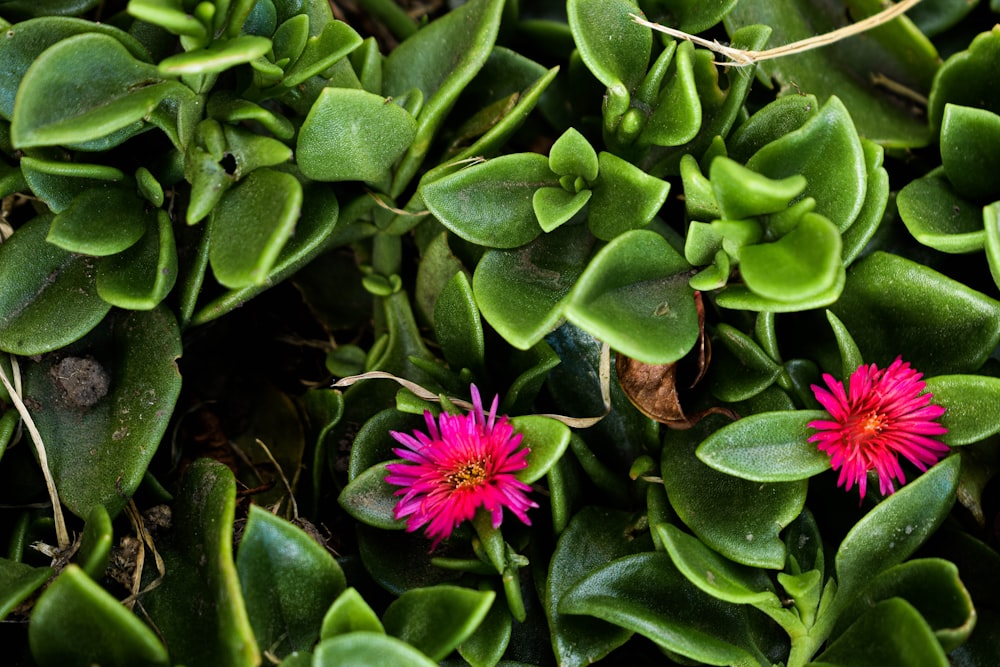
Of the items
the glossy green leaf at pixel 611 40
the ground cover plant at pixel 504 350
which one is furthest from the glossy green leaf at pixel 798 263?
the glossy green leaf at pixel 611 40

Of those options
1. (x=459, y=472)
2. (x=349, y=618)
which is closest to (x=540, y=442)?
(x=459, y=472)

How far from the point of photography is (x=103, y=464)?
137 cm

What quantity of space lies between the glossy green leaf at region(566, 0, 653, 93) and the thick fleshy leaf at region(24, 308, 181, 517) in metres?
0.78

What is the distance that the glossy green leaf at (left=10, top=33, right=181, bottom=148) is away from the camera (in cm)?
114

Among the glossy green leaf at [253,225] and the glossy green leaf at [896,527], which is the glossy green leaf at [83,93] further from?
the glossy green leaf at [896,527]

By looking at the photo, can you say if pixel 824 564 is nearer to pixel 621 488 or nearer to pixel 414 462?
pixel 621 488

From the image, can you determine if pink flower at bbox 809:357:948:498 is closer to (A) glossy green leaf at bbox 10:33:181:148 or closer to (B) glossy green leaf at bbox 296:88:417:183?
(B) glossy green leaf at bbox 296:88:417:183

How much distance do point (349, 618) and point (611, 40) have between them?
946mm

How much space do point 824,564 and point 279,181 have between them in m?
0.99

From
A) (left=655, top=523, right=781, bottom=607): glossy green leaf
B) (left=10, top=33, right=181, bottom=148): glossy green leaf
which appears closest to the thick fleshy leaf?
(left=10, top=33, right=181, bottom=148): glossy green leaf

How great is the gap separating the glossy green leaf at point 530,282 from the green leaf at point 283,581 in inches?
15.9

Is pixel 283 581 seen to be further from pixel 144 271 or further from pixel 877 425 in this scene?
pixel 877 425

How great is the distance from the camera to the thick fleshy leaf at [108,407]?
4.43 ft

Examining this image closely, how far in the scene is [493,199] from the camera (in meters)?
1.39
